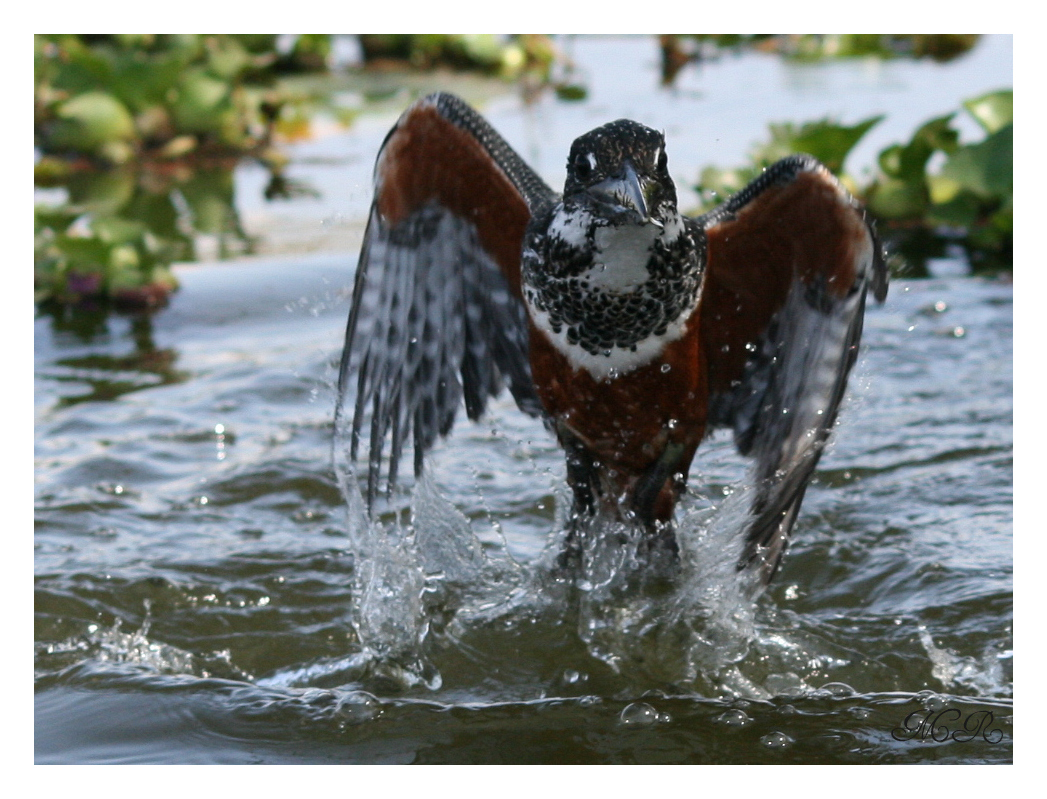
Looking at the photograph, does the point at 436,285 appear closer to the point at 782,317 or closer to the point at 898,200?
the point at 782,317

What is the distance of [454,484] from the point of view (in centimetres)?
512

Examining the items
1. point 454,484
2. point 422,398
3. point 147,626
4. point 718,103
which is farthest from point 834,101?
point 147,626

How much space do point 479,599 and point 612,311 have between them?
116 centimetres

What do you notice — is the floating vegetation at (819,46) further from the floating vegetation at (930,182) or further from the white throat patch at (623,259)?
the white throat patch at (623,259)

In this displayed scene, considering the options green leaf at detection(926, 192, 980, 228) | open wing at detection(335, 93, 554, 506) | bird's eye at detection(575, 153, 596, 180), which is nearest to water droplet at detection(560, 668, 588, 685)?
open wing at detection(335, 93, 554, 506)

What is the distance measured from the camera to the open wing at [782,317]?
355cm

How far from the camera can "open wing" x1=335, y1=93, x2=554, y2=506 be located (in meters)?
3.82

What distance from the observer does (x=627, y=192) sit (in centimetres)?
330

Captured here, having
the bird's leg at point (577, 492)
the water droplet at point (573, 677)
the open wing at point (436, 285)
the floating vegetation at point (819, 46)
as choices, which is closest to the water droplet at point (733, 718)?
the water droplet at point (573, 677)

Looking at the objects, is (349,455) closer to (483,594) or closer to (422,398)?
(422,398)

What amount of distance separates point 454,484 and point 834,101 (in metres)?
5.86

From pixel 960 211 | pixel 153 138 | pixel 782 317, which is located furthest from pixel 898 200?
pixel 153 138

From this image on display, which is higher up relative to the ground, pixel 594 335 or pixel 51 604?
pixel 594 335
